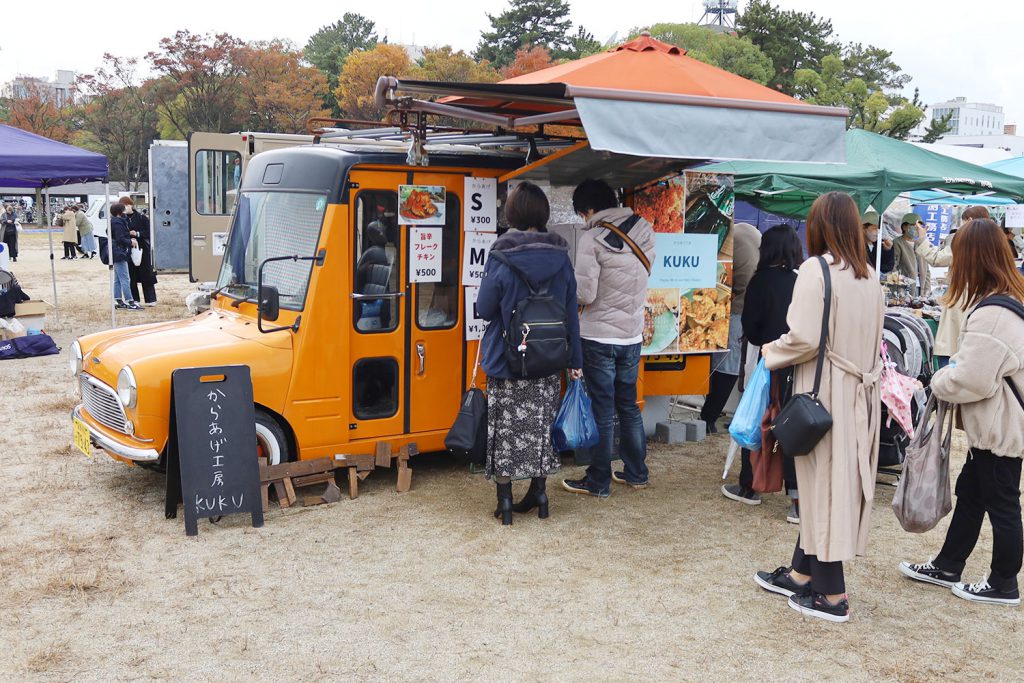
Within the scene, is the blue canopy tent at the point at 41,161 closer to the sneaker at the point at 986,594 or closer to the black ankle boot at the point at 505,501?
the black ankle boot at the point at 505,501

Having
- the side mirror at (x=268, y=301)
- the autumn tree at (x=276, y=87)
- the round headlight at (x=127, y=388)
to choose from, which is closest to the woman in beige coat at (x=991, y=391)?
the side mirror at (x=268, y=301)

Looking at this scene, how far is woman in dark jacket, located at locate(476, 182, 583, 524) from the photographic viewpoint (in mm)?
4914

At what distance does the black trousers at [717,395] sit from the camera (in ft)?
24.7

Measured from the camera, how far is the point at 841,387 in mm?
3822

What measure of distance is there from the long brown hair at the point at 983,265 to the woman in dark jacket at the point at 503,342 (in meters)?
1.98

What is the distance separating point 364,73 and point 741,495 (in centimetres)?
4867

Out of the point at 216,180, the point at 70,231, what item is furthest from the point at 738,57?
the point at 216,180

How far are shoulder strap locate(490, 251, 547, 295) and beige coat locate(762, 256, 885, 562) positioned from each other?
1.46 meters

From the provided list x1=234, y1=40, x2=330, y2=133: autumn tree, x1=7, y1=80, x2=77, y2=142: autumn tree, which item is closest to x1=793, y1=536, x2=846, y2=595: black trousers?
x1=234, y1=40, x2=330, y2=133: autumn tree

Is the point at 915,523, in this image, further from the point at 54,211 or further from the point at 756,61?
the point at 54,211

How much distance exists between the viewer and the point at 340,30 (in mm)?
76875

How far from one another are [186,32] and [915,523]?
162 feet

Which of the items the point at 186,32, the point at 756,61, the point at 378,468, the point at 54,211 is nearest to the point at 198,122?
the point at 186,32

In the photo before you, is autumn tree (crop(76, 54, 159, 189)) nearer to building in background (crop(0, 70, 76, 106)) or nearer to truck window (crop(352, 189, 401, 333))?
building in background (crop(0, 70, 76, 106))
